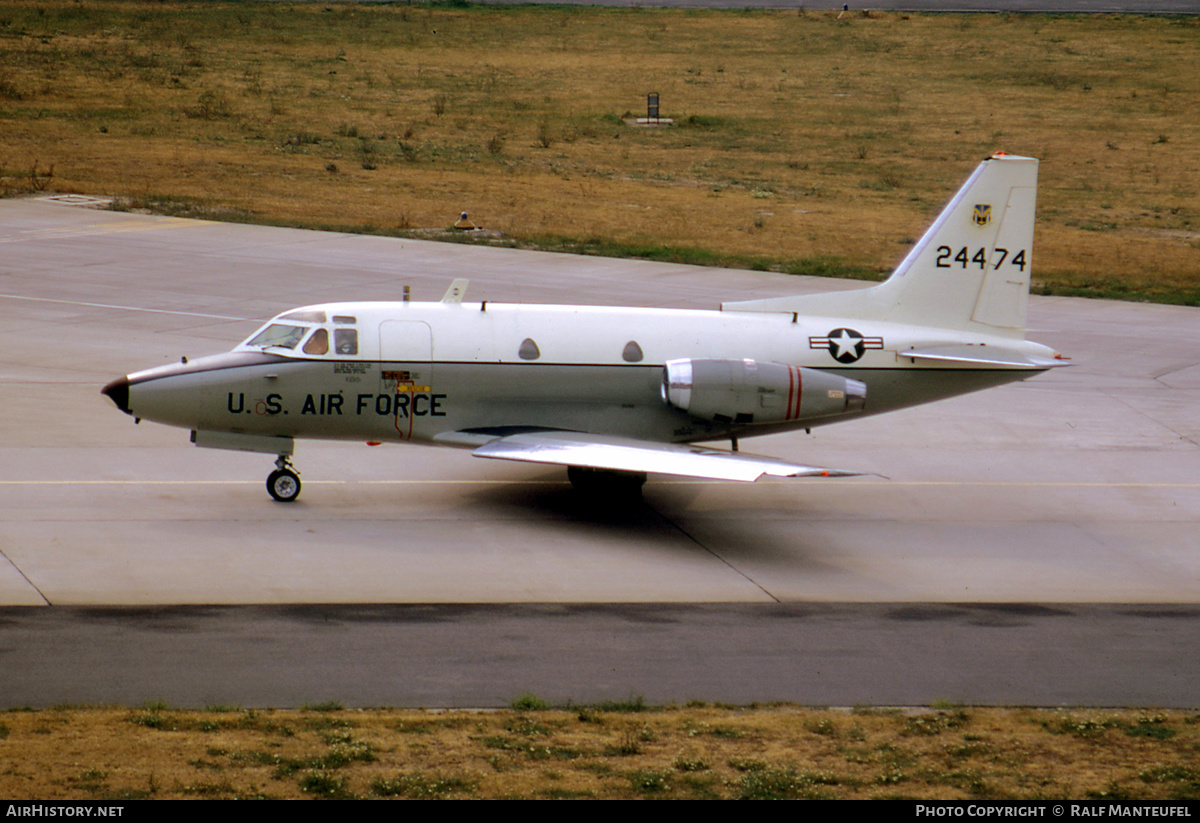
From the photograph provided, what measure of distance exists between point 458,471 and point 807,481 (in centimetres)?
605

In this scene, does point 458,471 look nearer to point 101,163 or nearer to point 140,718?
point 140,718

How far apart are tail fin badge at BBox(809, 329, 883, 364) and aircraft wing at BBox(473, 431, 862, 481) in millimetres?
2303

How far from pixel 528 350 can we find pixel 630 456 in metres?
2.46

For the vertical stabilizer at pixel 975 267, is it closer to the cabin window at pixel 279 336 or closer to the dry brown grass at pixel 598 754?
the cabin window at pixel 279 336

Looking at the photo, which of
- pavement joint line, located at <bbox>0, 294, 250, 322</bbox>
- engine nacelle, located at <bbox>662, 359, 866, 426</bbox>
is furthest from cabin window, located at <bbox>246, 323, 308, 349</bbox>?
pavement joint line, located at <bbox>0, 294, 250, 322</bbox>

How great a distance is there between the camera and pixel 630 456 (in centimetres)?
2080

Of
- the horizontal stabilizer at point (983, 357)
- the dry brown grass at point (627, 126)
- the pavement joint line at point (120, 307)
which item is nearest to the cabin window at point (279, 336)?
the horizontal stabilizer at point (983, 357)

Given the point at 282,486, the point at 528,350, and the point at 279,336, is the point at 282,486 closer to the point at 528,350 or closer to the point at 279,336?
the point at 279,336

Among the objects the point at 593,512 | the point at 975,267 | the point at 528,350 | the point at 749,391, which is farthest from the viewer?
the point at 975,267

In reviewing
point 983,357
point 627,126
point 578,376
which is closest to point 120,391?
point 578,376

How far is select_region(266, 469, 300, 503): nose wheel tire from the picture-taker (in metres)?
21.9

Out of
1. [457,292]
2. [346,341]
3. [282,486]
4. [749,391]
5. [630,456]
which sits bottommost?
[282,486]

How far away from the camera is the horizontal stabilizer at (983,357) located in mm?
22750

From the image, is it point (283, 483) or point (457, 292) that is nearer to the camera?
point (283, 483)
